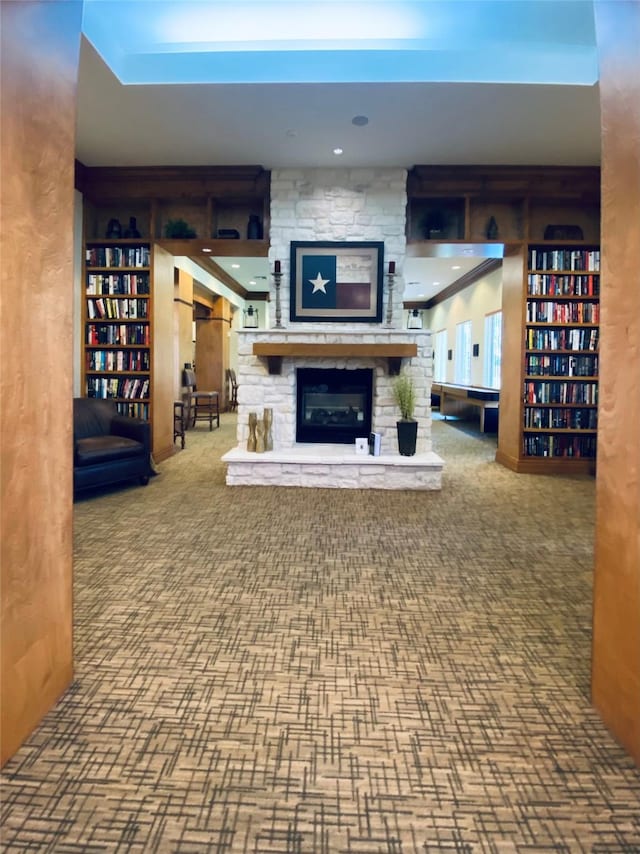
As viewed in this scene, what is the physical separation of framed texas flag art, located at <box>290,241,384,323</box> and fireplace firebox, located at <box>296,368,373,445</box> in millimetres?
623

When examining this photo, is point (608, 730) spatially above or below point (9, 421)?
below

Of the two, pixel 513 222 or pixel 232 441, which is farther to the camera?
pixel 232 441

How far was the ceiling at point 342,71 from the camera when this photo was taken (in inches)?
135

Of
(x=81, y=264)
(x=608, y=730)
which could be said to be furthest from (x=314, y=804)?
(x=81, y=264)

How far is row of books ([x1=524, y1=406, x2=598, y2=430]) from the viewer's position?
5793 mm

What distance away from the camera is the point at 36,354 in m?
1.56

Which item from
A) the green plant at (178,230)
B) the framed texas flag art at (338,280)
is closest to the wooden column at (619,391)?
the framed texas flag art at (338,280)

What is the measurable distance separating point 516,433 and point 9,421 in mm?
5380

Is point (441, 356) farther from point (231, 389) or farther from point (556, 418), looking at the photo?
point (556, 418)

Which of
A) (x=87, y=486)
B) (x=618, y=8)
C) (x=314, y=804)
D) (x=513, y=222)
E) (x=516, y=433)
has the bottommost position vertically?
(x=314, y=804)

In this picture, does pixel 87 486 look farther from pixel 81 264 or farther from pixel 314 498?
pixel 81 264

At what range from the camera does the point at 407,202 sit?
5.44m

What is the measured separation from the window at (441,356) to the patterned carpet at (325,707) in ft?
34.0

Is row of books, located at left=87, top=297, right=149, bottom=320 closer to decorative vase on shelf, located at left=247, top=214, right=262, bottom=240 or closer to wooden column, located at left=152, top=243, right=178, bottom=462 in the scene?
wooden column, located at left=152, top=243, right=178, bottom=462
